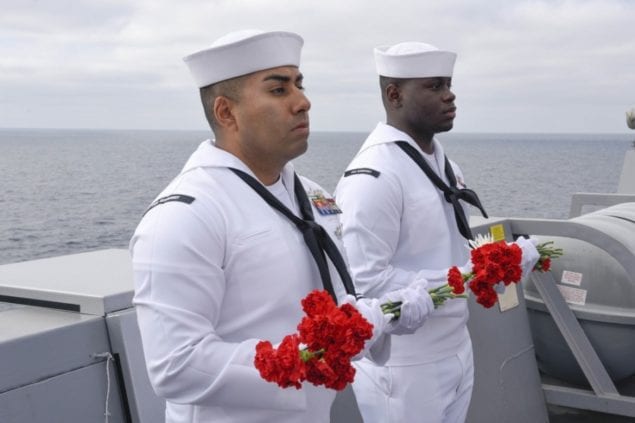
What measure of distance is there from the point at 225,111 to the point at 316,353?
79 cm

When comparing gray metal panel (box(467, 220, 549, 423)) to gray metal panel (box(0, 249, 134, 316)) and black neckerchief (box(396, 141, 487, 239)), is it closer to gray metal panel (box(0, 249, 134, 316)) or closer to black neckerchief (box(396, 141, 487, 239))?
black neckerchief (box(396, 141, 487, 239))

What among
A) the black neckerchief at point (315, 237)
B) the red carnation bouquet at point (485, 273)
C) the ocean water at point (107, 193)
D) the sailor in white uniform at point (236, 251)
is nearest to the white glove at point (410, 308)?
the red carnation bouquet at point (485, 273)

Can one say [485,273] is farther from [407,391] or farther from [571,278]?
[571,278]

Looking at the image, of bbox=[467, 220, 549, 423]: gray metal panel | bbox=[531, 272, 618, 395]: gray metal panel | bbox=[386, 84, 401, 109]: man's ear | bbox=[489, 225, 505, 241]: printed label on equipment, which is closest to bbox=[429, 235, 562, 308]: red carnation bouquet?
bbox=[386, 84, 401, 109]: man's ear

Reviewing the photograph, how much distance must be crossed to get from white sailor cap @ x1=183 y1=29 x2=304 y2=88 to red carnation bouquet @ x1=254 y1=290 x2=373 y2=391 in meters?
0.77

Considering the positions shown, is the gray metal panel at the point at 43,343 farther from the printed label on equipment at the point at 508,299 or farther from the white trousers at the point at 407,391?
the printed label on equipment at the point at 508,299

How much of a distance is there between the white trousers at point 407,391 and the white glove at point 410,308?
1.97ft

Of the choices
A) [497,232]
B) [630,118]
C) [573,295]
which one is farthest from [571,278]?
[630,118]

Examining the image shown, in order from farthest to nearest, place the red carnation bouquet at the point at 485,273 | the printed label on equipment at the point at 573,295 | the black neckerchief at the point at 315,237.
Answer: the printed label on equipment at the point at 573,295 < the red carnation bouquet at the point at 485,273 < the black neckerchief at the point at 315,237

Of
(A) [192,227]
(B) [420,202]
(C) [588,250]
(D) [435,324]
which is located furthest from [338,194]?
(C) [588,250]

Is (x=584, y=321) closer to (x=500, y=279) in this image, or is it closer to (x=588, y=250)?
(x=588, y=250)

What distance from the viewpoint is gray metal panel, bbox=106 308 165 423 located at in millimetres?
2598

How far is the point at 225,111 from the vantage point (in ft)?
7.62

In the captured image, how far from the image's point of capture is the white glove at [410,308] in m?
2.74
